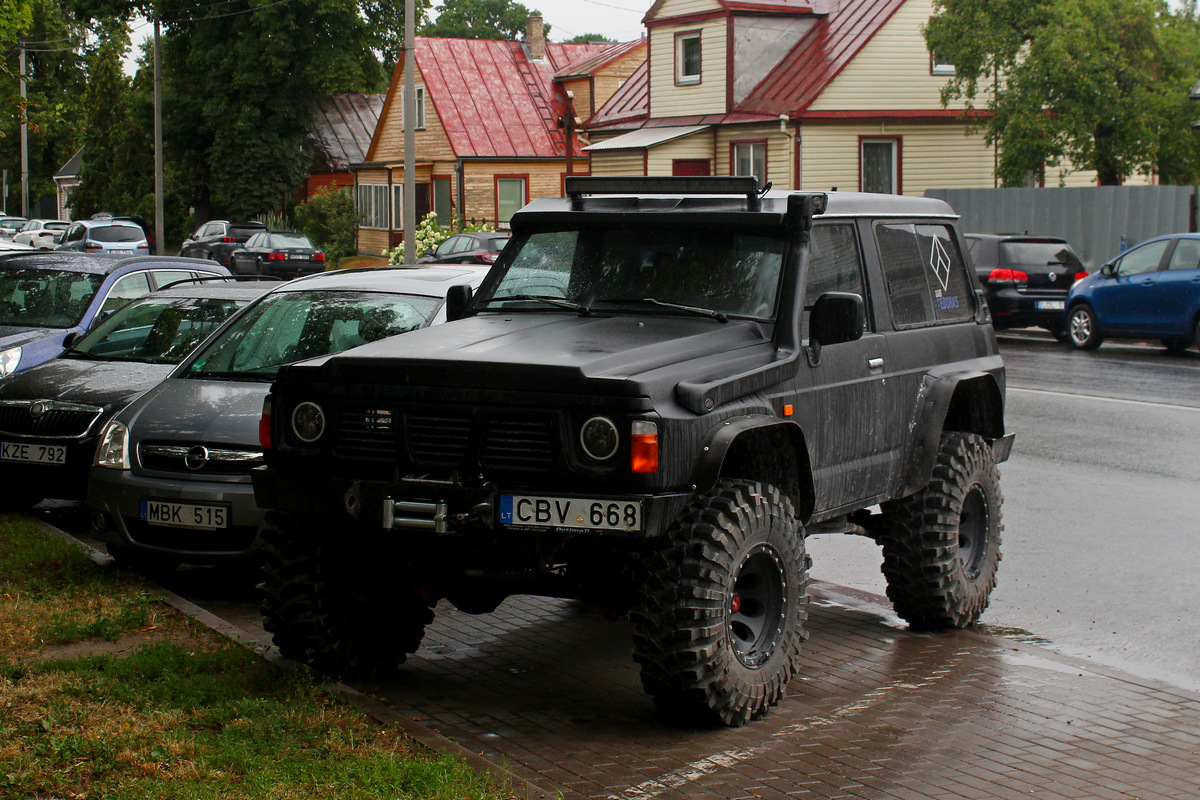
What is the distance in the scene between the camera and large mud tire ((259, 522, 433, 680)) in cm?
575

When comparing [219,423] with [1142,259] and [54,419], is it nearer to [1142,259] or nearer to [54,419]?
[54,419]

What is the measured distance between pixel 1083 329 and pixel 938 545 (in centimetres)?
1640

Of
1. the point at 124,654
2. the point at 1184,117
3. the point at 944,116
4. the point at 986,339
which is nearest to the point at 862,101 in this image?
the point at 944,116

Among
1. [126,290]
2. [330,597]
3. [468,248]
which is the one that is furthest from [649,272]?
[468,248]

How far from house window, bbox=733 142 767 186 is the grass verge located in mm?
31146

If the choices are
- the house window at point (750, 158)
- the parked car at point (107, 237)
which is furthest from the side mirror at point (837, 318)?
the parked car at point (107, 237)

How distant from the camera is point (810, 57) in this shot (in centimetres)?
3669

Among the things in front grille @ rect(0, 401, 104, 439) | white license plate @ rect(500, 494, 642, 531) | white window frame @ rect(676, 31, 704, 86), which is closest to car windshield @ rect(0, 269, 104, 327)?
front grille @ rect(0, 401, 104, 439)

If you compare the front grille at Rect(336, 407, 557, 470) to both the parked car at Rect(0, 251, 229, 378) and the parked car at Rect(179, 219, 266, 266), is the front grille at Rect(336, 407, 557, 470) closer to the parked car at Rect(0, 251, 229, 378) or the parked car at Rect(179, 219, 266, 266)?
the parked car at Rect(0, 251, 229, 378)

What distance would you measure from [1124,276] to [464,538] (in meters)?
18.3

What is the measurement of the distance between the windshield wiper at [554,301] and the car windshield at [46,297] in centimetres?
655

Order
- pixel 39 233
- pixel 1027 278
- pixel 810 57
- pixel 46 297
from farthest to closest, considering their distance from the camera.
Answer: pixel 39 233
pixel 810 57
pixel 1027 278
pixel 46 297

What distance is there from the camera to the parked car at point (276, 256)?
41.5 meters

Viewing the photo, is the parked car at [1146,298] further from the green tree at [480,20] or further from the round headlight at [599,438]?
the green tree at [480,20]
